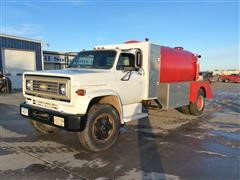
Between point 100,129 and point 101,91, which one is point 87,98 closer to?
point 101,91

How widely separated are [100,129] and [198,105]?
240 inches

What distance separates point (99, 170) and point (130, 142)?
1.94m

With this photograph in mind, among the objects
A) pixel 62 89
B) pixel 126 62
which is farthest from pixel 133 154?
pixel 126 62

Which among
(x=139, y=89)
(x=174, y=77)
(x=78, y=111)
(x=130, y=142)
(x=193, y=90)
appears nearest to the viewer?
(x=78, y=111)

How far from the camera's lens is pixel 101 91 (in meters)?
5.80

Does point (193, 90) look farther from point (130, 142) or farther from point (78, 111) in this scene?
point (78, 111)

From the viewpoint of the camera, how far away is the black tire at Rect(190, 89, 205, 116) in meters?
10.3

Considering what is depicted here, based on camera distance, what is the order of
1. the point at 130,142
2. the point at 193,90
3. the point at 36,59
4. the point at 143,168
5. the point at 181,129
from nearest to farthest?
the point at 143,168 → the point at 130,142 → the point at 181,129 → the point at 193,90 → the point at 36,59

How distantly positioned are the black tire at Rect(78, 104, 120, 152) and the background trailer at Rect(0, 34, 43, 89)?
737 inches

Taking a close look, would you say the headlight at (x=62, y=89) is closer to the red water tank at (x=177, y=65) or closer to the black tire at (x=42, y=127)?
the black tire at (x=42, y=127)

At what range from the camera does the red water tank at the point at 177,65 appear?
8.66 meters

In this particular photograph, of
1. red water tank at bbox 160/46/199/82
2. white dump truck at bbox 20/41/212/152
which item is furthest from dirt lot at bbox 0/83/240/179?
red water tank at bbox 160/46/199/82

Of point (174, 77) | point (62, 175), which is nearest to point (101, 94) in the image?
point (62, 175)

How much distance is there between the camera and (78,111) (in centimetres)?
541
